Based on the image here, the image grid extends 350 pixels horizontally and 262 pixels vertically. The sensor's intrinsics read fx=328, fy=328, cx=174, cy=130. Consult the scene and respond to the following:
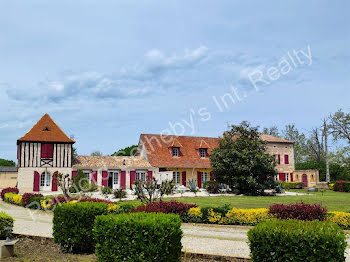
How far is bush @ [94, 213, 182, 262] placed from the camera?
5.84 metres

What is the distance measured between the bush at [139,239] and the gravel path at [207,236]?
2.00 meters

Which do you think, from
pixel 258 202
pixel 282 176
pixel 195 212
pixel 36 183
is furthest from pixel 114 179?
pixel 195 212

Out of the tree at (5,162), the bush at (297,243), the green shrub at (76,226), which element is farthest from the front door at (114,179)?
the tree at (5,162)

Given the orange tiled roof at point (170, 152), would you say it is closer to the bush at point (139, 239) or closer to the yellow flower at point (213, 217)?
the yellow flower at point (213, 217)

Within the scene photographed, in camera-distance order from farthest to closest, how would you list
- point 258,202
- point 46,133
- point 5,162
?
1. point 5,162
2. point 46,133
3. point 258,202

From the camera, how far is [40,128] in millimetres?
32500

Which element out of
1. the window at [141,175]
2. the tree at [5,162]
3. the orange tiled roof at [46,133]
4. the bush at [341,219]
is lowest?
the bush at [341,219]

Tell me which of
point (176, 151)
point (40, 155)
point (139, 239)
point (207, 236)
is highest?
point (176, 151)

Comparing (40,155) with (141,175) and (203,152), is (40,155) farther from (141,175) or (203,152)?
(203,152)

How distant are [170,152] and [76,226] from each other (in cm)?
2855

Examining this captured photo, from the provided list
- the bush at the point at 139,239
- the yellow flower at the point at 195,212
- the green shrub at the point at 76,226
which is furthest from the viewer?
the yellow flower at the point at 195,212

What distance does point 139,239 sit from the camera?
231 inches

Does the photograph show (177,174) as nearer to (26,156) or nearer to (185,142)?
(185,142)

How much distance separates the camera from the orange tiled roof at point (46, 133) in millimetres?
31516
